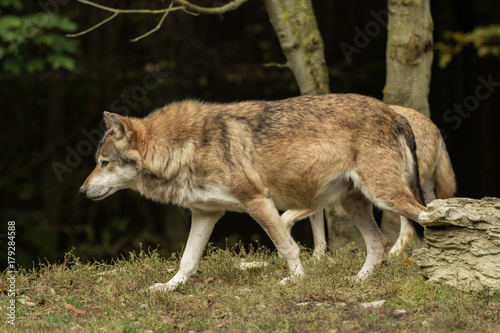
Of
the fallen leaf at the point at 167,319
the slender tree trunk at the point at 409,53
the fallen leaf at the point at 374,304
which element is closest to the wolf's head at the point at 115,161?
the fallen leaf at the point at 167,319

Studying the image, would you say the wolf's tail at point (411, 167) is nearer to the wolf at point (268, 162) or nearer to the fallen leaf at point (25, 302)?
the wolf at point (268, 162)

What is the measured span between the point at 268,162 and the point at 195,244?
1.10 meters

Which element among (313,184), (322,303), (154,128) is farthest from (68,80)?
(322,303)

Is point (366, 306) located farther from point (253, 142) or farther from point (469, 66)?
point (469, 66)

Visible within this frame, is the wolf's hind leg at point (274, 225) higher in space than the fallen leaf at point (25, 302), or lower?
higher

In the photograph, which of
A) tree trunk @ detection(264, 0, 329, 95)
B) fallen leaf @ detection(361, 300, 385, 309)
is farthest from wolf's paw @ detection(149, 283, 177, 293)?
tree trunk @ detection(264, 0, 329, 95)

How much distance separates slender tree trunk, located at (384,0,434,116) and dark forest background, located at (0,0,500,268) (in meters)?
5.47

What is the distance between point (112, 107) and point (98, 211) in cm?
236

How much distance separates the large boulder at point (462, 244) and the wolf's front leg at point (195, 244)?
2040 mm

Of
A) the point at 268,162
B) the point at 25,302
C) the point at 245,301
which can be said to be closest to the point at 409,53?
the point at 268,162

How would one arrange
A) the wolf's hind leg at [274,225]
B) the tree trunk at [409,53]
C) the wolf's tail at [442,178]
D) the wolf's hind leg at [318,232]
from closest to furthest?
the wolf's hind leg at [274,225], the wolf's tail at [442,178], the wolf's hind leg at [318,232], the tree trunk at [409,53]

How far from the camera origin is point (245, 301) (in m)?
5.74

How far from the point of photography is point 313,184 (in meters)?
6.59

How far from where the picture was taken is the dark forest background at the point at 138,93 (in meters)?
13.5
